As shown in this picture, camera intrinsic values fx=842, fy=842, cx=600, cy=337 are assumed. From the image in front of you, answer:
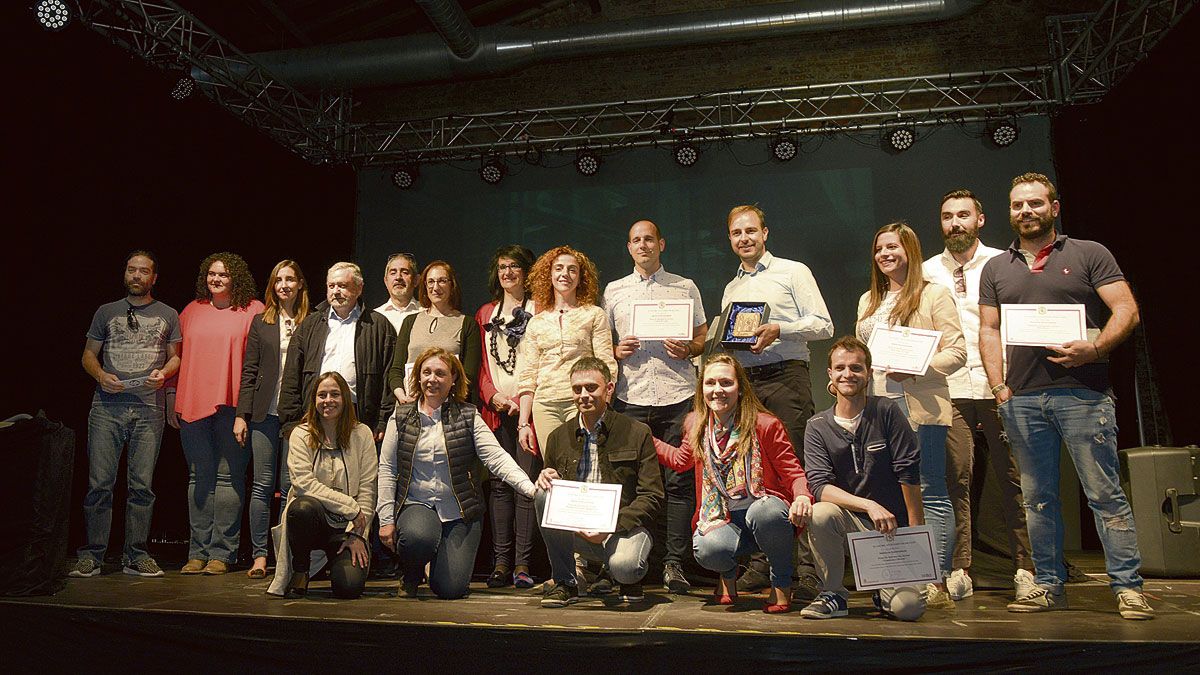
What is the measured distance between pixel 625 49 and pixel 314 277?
3.54 metres

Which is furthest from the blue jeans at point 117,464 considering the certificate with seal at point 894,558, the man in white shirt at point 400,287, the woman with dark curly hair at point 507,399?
the certificate with seal at point 894,558

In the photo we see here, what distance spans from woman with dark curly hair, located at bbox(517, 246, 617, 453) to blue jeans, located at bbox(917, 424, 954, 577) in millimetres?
1392

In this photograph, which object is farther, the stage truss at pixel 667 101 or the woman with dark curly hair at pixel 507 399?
the stage truss at pixel 667 101

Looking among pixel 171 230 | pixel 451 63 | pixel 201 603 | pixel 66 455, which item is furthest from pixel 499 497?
pixel 451 63

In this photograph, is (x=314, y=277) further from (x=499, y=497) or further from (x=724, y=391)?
(x=724, y=391)

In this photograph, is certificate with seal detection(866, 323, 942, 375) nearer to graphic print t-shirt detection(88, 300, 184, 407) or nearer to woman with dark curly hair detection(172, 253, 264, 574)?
woman with dark curly hair detection(172, 253, 264, 574)

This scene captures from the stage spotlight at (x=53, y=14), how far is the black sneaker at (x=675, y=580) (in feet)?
14.6

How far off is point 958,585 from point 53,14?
5476 millimetres

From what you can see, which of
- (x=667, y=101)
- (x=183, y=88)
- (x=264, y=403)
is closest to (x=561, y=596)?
(x=264, y=403)

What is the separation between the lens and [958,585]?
11.4ft

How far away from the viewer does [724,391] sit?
3.29m

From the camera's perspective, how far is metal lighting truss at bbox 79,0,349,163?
5.51m

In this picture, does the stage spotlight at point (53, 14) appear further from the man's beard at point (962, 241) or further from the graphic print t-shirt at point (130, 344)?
the man's beard at point (962, 241)

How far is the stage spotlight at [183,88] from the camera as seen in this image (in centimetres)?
581
